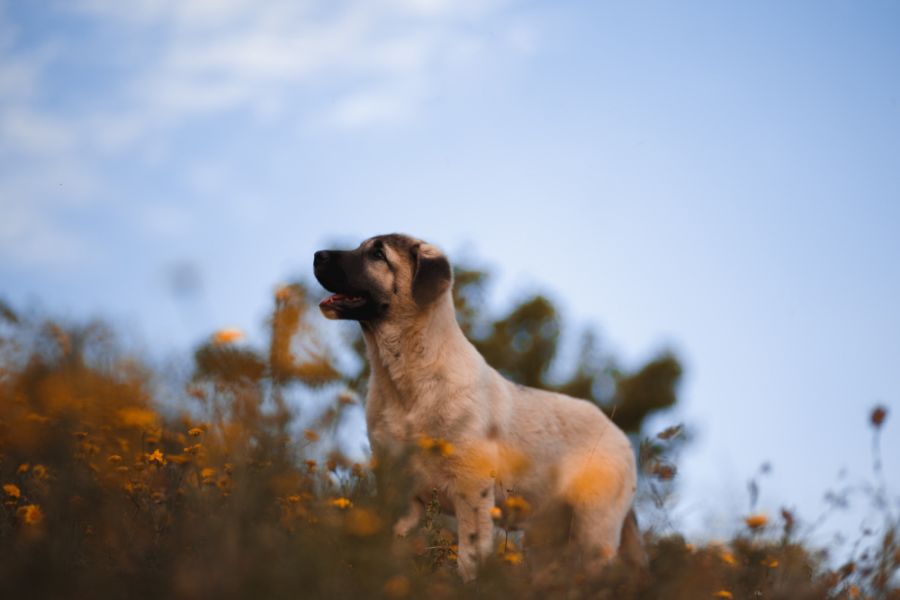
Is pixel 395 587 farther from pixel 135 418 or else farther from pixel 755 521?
pixel 135 418

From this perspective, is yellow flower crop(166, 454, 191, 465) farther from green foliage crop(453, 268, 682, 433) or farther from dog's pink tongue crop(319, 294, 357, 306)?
green foliage crop(453, 268, 682, 433)

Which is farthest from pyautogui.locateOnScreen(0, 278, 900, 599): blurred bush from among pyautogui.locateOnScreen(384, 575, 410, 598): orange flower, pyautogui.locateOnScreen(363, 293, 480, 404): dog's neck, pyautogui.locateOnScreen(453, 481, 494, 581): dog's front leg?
pyautogui.locateOnScreen(363, 293, 480, 404): dog's neck

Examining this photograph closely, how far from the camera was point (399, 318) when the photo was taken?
6.04 meters

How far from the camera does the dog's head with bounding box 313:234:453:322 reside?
6.00m

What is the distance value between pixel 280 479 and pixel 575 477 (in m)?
3.77

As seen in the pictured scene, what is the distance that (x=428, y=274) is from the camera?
6.03 meters

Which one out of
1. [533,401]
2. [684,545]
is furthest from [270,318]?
[533,401]

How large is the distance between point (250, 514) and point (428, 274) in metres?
3.51

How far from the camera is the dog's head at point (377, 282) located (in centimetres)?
600

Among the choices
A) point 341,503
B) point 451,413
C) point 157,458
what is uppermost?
point 341,503

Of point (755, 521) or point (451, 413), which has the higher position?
point (755, 521)

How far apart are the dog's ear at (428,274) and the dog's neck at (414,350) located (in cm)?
10

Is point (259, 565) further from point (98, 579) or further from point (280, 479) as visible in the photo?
point (280, 479)

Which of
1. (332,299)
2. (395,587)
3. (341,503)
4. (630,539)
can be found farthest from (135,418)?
(630,539)
